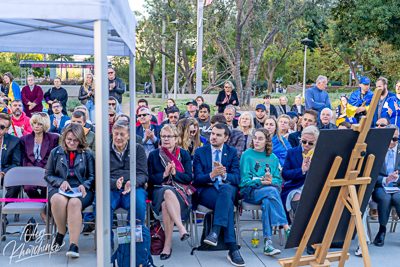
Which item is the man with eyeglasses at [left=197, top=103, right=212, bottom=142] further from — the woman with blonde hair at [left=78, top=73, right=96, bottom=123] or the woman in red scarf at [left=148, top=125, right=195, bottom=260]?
the woman with blonde hair at [left=78, top=73, right=96, bottom=123]

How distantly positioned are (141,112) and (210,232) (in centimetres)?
251

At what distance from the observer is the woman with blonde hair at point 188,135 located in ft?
18.8

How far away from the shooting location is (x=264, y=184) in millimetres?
4895

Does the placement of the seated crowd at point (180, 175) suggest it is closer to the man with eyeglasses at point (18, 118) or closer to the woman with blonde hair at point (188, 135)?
the woman with blonde hair at point (188, 135)

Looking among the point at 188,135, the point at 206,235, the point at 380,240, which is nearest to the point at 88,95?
the point at 188,135

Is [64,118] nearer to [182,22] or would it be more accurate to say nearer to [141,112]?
[141,112]

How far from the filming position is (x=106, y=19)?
279 centimetres

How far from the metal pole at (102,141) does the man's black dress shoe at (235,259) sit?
1.70 metres

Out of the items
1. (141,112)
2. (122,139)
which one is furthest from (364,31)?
(122,139)

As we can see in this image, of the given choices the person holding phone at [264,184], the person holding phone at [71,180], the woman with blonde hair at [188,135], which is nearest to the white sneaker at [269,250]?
the person holding phone at [264,184]

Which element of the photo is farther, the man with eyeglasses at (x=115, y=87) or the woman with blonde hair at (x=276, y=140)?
the man with eyeglasses at (x=115, y=87)

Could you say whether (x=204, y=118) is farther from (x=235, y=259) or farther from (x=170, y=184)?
(x=235, y=259)

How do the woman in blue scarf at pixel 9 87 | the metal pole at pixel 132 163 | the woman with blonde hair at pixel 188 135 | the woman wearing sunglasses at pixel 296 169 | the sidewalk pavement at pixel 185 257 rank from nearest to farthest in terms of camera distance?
1. the metal pole at pixel 132 163
2. the sidewalk pavement at pixel 185 257
3. the woman wearing sunglasses at pixel 296 169
4. the woman with blonde hair at pixel 188 135
5. the woman in blue scarf at pixel 9 87

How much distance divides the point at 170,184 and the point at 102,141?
1.99 m
